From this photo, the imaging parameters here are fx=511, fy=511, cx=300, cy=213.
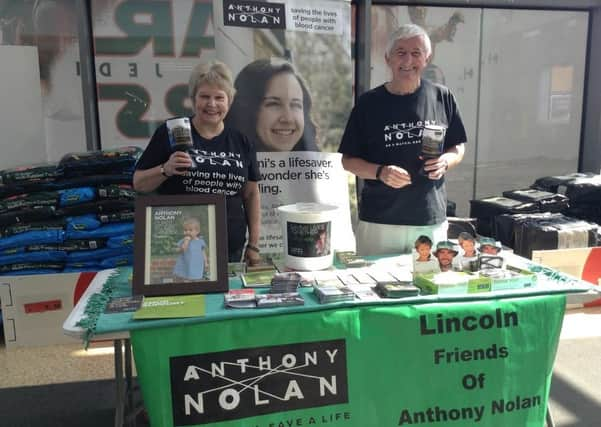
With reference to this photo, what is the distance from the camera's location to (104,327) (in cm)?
137

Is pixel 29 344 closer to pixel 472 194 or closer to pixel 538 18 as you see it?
pixel 472 194

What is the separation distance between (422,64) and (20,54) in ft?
9.53

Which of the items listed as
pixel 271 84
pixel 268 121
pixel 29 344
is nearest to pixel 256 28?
pixel 271 84

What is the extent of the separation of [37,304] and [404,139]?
2.40 m

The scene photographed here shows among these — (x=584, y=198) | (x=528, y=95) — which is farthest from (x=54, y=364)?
(x=528, y=95)

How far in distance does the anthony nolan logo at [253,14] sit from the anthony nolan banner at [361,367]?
195cm

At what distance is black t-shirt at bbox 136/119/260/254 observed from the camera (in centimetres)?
192

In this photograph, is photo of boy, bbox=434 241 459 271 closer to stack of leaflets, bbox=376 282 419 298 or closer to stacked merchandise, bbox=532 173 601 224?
stack of leaflets, bbox=376 282 419 298

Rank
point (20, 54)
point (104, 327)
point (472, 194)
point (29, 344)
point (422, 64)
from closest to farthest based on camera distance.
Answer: point (104, 327) → point (422, 64) → point (29, 344) → point (20, 54) → point (472, 194)

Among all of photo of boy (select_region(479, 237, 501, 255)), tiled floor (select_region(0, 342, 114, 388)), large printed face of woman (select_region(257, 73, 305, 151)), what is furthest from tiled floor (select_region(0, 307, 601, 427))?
large printed face of woman (select_region(257, 73, 305, 151))

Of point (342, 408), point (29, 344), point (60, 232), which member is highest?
point (60, 232)

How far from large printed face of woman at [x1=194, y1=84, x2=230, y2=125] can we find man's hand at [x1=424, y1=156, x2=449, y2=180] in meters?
0.79

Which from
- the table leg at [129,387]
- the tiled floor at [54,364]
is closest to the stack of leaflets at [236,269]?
the table leg at [129,387]

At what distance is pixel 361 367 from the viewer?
1.56 m
